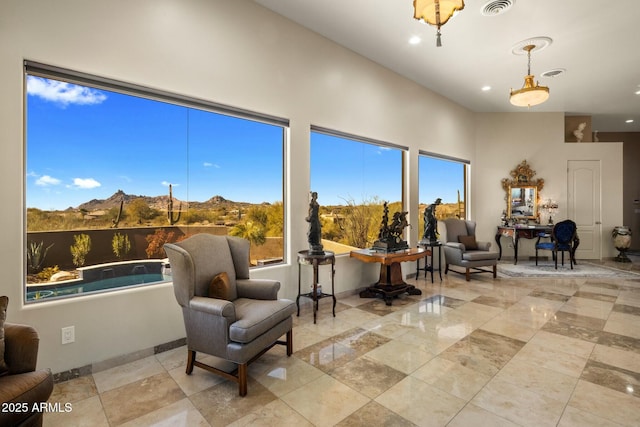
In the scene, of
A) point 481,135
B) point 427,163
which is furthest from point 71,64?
point 481,135

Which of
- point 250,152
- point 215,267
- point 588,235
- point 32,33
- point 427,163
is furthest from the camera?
point 588,235

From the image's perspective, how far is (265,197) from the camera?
12.7ft

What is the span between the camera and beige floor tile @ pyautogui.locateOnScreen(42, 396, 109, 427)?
1889 millimetres

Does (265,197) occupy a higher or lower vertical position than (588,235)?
higher

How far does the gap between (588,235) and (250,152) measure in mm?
8403

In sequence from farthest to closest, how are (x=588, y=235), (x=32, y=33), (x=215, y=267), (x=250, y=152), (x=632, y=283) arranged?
(x=588, y=235) → (x=632, y=283) → (x=250, y=152) → (x=215, y=267) → (x=32, y=33)

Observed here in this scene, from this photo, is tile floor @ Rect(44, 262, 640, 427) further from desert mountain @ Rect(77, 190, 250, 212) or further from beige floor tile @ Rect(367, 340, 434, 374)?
desert mountain @ Rect(77, 190, 250, 212)

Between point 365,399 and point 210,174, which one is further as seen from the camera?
point 210,174

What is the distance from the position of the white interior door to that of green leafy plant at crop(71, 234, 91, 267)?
371 inches

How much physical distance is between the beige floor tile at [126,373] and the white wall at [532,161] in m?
7.31

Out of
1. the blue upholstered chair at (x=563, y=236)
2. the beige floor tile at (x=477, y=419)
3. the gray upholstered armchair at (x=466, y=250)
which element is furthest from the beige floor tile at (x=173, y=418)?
the blue upholstered chair at (x=563, y=236)

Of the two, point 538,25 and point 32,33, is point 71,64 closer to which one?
point 32,33

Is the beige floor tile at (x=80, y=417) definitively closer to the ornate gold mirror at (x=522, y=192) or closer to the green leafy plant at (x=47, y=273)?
the green leafy plant at (x=47, y=273)

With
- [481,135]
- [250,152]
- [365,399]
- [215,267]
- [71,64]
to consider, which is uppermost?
[481,135]
